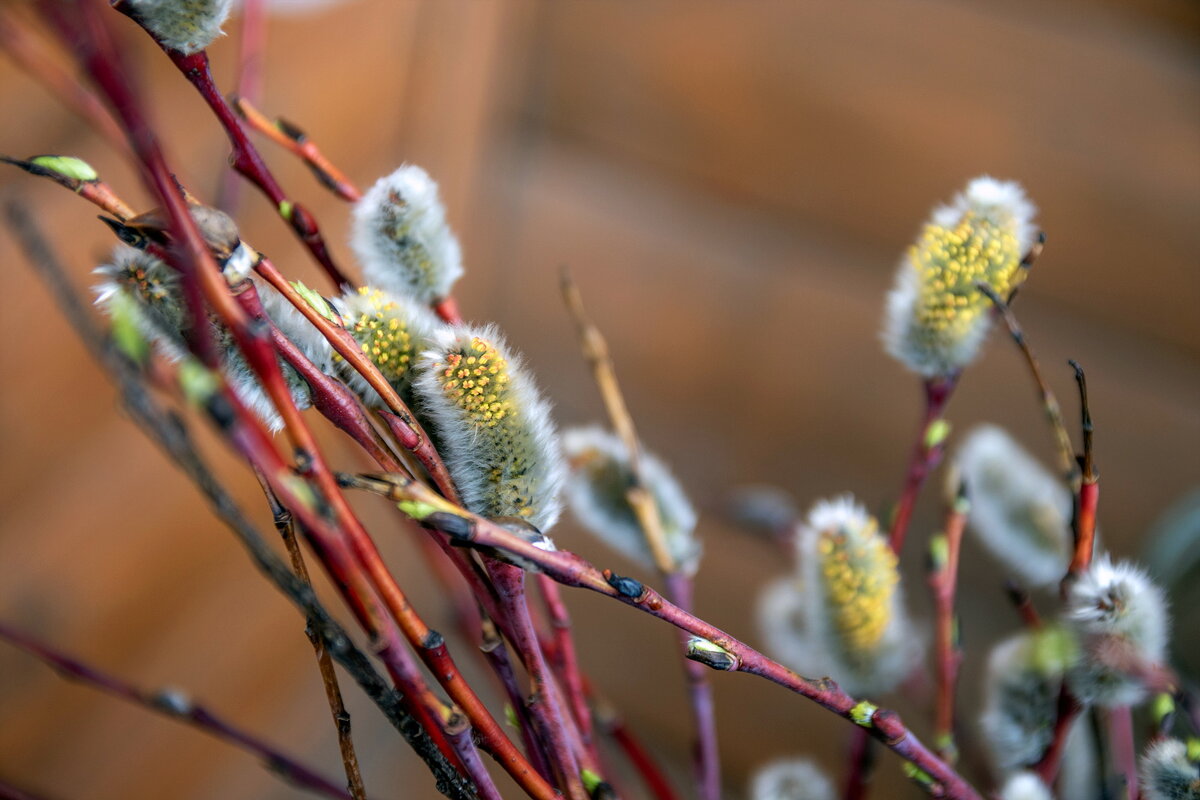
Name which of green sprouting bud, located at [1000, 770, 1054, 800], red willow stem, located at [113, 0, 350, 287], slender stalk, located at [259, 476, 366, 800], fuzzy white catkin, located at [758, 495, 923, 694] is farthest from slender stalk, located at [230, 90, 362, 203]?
green sprouting bud, located at [1000, 770, 1054, 800]

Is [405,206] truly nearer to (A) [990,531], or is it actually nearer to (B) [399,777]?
(A) [990,531]

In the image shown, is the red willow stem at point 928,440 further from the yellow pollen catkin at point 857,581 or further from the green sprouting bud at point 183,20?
the green sprouting bud at point 183,20

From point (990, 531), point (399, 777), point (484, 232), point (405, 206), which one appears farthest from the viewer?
point (484, 232)

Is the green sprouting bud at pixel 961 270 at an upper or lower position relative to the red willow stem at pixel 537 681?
upper

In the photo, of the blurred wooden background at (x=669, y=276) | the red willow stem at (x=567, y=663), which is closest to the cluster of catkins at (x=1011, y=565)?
the red willow stem at (x=567, y=663)

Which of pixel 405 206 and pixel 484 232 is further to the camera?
pixel 484 232

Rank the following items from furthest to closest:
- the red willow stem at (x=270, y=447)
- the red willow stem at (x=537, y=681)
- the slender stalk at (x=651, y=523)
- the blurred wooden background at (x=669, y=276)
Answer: the blurred wooden background at (x=669, y=276) < the slender stalk at (x=651, y=523) < the red willow stem at (x=537, y=681) < the red willow stem at (x=270, y=447)

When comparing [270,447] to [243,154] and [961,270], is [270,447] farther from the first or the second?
[961,270]

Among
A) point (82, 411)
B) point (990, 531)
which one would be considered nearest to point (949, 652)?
point (990, 531)
